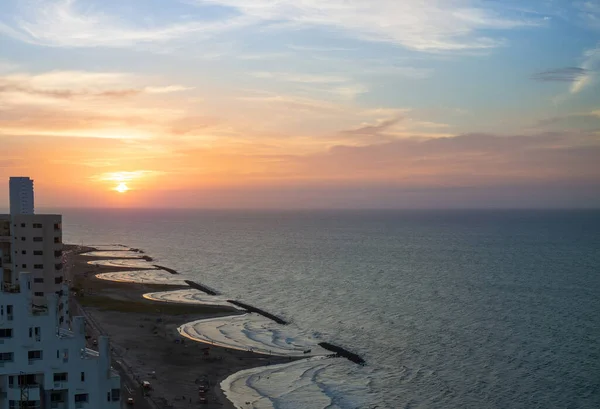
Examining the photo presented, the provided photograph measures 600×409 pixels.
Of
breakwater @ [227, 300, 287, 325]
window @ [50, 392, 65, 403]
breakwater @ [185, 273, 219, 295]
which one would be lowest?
breakwater @ [227, 300, 287, 325]

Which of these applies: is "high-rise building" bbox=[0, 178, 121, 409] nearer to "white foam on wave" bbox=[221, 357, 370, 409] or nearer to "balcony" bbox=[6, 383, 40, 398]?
"balcony" bbox=[6, 383, 40, 398]

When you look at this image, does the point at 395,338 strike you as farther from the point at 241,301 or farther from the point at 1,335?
the point at 1,335

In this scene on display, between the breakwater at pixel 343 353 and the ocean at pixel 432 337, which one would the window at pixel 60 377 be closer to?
the ocean at pixel 432 337

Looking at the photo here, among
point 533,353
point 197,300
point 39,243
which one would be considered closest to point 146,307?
point 197,300

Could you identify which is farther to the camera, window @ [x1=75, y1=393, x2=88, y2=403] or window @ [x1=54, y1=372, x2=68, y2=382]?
window @ [x1=75, y1=393, x2=88, y2=403]

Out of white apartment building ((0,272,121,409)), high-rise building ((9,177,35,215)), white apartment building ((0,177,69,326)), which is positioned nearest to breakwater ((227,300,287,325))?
white apartment building ((0,177,69,326))

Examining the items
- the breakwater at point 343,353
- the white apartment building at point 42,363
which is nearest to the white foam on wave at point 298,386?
the breakwater at point 343,353
